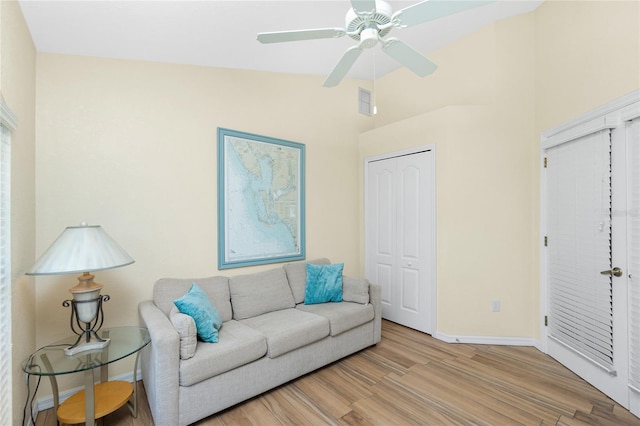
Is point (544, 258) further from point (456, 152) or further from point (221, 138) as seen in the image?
point (221, 138)

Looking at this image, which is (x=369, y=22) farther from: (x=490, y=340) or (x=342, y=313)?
(x=490, y=340)

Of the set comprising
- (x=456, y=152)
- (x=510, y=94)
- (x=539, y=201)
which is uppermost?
(x=510, y=94)

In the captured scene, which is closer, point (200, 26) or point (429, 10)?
point (429, 10)

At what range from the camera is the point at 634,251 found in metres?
2.17

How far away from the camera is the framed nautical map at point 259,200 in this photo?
3027 mm

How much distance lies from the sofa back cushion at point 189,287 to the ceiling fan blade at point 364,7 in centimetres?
237

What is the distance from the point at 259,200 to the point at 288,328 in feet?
4.45

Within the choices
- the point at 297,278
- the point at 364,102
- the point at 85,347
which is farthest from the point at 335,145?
the point at 85,347

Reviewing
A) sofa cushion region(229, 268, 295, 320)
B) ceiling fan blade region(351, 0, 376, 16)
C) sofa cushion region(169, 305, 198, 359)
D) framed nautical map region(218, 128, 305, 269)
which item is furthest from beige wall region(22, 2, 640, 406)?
ceiling fan blade region(351, 0, 376, 16)

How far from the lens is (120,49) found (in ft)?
7.82

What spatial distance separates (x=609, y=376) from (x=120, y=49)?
4.49 meters

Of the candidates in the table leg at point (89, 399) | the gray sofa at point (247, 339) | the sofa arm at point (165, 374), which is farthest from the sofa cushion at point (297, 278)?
the table leg at point (89, 399)

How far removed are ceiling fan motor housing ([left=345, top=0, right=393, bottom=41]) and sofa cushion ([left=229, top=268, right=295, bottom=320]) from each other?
2274 millimetres

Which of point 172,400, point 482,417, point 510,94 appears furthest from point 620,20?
point 172,400
